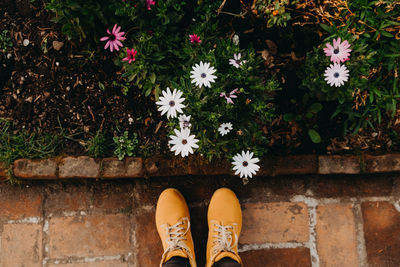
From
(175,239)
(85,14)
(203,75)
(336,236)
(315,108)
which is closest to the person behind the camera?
(203,75)

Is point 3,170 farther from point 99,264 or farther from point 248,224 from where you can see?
point 248,224

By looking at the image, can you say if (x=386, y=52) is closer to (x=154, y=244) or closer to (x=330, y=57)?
(x=330, y=57)

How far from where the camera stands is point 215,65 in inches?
62.0

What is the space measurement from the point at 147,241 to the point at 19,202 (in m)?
0.92

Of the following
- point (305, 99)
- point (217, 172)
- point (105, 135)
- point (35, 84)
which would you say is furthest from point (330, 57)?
point (35, 84)

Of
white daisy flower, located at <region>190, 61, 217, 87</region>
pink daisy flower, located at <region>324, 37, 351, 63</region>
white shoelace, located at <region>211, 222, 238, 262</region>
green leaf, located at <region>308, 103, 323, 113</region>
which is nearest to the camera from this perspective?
white daisy flower, located at <region>190, 61, 217, 87</region>

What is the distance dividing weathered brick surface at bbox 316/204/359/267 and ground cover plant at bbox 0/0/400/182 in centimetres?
46

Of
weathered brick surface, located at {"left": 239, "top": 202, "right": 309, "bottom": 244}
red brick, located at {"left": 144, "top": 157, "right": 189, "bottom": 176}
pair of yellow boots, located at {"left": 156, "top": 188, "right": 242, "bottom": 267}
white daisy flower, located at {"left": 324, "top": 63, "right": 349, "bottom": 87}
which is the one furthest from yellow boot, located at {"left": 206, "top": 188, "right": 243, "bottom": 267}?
white daisy flower, located at {"left": 324, "top": 63, "right": 349, "bottom": 87}

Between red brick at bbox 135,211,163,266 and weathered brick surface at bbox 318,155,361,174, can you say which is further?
red brick at bbox 135,211,163,266

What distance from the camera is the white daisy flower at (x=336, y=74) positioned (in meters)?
1.55

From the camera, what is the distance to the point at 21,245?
219cm

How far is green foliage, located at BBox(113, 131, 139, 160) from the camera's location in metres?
2.04

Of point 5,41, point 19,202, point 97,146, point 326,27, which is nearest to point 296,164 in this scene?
point 326,27

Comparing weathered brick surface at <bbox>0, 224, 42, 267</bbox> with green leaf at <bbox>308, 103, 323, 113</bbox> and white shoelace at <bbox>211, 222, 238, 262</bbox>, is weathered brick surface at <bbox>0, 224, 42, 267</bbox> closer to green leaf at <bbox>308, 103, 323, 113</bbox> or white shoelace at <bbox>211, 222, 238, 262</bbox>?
white shoelace at <bbox>211, 222, 238, 262</bbox>
